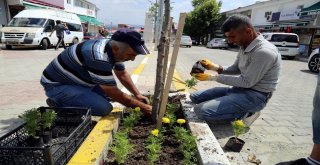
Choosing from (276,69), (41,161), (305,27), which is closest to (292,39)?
(305,27)

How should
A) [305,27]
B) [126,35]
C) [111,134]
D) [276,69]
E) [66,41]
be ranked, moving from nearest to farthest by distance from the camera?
[111,134] < [126,35] < [276,69] < [66,41] < [305,27]

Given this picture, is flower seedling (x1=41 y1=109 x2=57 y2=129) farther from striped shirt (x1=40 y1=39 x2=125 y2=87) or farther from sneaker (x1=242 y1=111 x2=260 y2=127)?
sneaker (x1=242 y1=111 x2=260 y2=127)

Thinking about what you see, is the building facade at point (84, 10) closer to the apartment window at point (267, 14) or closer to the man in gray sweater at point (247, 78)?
the apartment window at point (267, 14)

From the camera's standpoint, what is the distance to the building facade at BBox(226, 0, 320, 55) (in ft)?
76.0

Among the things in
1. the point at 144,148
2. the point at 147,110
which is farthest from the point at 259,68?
the point at 144,148

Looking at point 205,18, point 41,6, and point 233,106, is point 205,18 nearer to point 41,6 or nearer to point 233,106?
point 41,6

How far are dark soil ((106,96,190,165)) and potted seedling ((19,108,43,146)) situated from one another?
63 cm

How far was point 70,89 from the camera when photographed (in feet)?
10.5

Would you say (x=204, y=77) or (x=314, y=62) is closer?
(x=204, y=77)

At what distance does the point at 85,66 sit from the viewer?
300cm

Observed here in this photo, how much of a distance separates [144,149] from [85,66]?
3.64 feet

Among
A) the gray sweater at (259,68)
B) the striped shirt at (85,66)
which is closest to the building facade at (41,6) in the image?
the striped shirt at (85,66)

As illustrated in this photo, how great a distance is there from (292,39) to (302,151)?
1815cm

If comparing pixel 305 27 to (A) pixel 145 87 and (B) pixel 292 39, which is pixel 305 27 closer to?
(B) pixel 292 39
